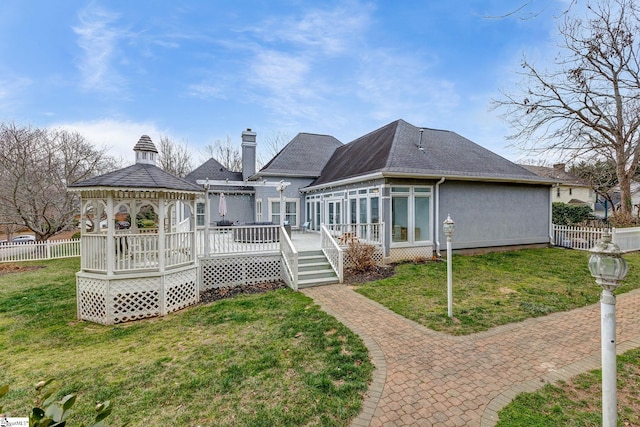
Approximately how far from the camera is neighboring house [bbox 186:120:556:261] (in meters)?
11.0

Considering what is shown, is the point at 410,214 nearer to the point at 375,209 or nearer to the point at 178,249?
the point at 375,209

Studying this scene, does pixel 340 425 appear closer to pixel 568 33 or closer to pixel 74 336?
pixel 74 336

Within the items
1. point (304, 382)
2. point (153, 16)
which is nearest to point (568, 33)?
point (153, 16)

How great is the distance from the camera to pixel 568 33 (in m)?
12.9

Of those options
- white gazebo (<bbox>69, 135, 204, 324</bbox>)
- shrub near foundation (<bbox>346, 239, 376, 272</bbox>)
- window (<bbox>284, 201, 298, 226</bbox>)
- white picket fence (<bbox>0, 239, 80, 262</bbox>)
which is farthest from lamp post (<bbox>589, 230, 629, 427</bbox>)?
white picket fence (<bbox>0, 239, 80, 262</bbox>)

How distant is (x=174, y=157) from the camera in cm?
3052

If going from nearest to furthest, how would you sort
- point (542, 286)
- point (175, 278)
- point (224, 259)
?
1. point (175, 278)
2. point (542, 286)
3. point (224, 259)

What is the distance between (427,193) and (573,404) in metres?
8.80

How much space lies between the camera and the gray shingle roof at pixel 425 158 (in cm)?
1134

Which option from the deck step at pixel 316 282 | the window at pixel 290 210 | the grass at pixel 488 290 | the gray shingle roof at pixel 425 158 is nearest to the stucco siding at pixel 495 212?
the gray shingle roof at pixel 425 158

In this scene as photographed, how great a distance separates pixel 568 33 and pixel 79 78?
2191cm

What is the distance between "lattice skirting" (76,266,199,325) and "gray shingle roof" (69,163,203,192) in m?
2.20

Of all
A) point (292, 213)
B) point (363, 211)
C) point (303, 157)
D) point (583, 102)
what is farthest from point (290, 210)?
point (583, 102)

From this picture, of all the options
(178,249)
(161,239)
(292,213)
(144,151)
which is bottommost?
(178,249)
